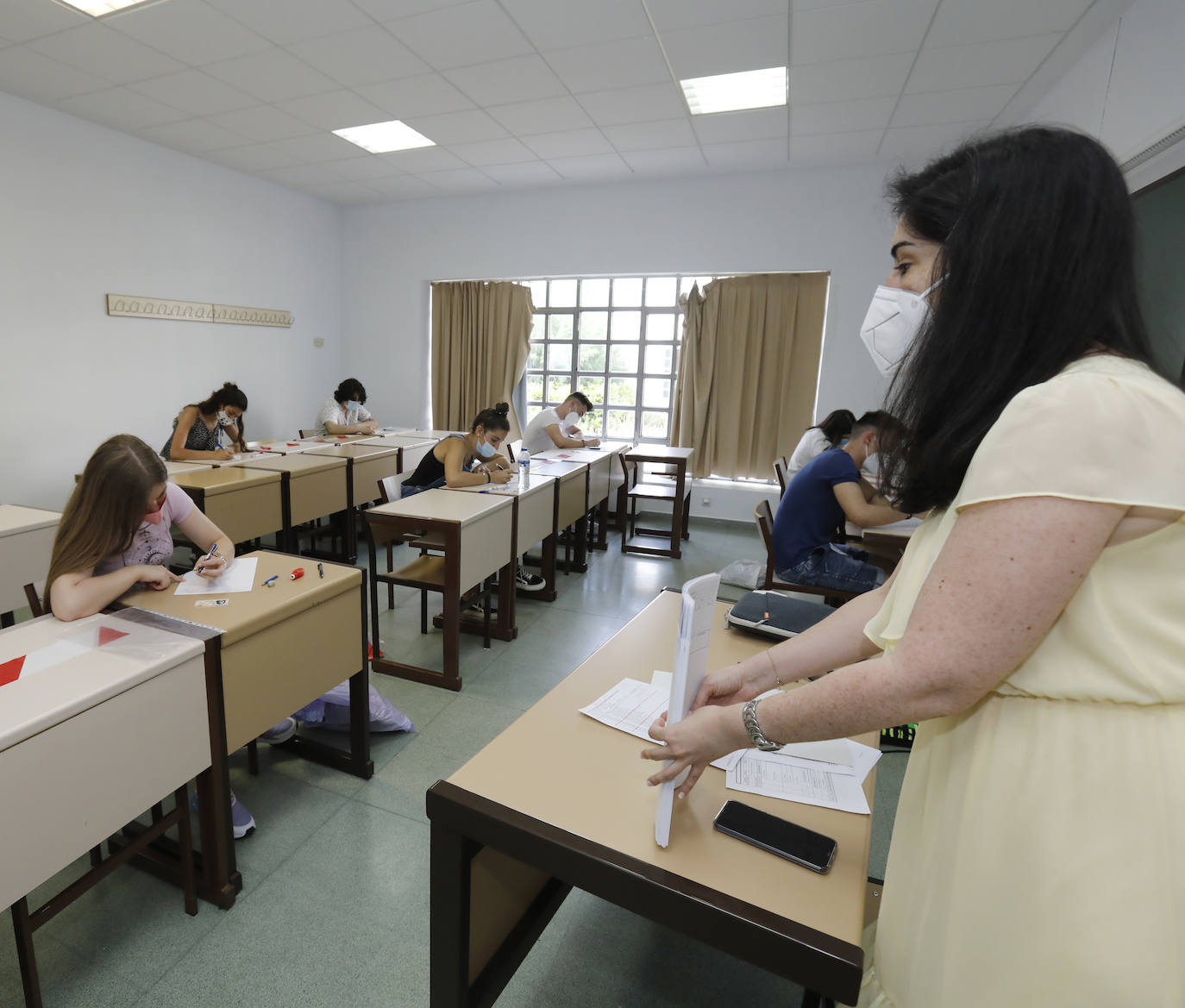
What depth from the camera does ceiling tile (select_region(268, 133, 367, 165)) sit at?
15.1 ft

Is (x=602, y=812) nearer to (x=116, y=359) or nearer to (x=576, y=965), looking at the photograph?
(x=576, y=965)

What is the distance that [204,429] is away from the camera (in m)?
4.10

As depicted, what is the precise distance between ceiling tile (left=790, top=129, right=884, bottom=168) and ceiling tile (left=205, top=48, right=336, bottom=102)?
10.6ft

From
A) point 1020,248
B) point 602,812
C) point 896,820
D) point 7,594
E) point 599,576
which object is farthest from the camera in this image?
point 599,576

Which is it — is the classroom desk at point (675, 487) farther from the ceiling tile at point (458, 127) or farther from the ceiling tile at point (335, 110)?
the ceiling tile at point (335, 110)

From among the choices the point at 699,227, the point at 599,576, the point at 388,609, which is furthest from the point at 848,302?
the point at 388,609

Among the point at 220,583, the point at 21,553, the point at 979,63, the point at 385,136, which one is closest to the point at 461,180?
the point at 385,136

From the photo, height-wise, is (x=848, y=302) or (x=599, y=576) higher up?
(x=848, y=302)

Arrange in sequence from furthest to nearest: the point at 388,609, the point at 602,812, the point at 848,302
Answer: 1. the point at 848,302
2. the point at 388,609
3. the point at 602,812

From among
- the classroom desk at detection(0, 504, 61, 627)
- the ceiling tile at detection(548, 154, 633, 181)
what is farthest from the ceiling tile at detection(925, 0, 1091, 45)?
the classroom desk at detection(0, 504, 61, 627)

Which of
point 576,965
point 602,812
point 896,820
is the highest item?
point 896,820

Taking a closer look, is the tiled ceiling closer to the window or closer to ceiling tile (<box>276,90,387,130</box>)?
ceiling tile (<box>276,90,387,130</box>)

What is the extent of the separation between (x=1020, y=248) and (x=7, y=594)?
3.23 metres

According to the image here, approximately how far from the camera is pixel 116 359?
4617 millimetres
